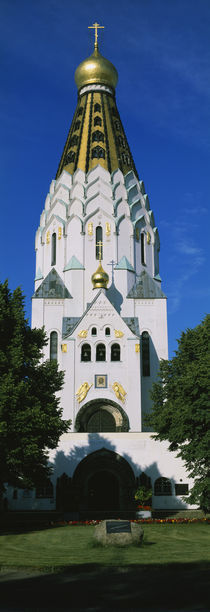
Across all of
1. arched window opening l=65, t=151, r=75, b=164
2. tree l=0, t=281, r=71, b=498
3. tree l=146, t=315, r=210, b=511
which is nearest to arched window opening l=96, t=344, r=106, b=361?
tree l=146, t=315, r=210, b=511

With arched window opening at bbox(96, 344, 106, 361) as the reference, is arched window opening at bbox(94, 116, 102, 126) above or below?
above

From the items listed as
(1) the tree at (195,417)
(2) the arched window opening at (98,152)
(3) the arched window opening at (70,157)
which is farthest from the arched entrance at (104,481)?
(3) the arched window opening at (70,157)

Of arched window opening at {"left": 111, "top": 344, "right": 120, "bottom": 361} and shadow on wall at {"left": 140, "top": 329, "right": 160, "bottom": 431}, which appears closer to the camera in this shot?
arched window opening at {"left": 111, "top": 344, "right": 120, "bottom": 361}

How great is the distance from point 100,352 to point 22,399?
17.3 metres

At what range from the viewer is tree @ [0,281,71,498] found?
63.2ft

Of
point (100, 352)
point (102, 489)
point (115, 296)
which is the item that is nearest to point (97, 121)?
point (115, 296)

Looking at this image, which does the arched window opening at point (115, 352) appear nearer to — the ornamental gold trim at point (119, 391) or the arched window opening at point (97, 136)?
the ornamental gold trim at point (119, 391)

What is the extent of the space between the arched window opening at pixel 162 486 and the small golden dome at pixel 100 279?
14342 mm

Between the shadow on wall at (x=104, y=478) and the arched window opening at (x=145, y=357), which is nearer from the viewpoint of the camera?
the shadow on wall at (x=104, y=478)

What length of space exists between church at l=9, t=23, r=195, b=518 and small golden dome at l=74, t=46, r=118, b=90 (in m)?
0.09

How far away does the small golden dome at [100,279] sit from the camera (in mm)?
40250

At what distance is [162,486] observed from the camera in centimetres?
3103

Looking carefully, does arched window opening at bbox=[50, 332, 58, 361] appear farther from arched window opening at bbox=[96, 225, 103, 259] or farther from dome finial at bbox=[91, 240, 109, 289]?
arched window opening at bbox=[96, 225, 103, 259]

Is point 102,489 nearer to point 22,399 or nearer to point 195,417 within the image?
point 195,417
